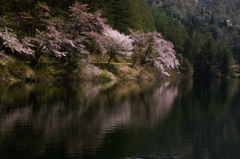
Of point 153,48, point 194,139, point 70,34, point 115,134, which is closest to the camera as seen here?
point 194,139

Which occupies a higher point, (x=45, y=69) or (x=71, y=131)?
(x=45, y=69)

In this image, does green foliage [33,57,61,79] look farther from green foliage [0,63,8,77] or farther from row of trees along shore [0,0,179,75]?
green foliage [0,63,8,77]

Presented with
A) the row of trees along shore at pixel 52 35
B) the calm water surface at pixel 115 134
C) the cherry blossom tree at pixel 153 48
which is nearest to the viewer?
the calm water surface at pixel 115 134

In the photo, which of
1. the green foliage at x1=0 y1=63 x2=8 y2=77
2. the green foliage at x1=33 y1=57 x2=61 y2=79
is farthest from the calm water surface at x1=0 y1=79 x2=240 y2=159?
the green foliage at x1=33 y1=57 x2=61 y2=79

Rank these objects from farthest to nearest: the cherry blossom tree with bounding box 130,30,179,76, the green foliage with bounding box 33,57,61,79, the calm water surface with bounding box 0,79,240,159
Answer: the cherry blossom tree with bounding box 130,30,179,76
the green foliage with bounding box 33,57,61,79
the calm water surface with bounding box 0,79,240,159

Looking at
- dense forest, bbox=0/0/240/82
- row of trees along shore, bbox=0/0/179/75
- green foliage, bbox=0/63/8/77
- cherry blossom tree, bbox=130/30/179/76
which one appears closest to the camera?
green foliage, bbox=0/63/8/77

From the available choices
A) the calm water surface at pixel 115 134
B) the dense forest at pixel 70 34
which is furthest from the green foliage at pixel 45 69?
the calm water surface at pixel 115 134

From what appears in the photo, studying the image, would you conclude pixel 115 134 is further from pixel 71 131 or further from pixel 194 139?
pixel 194 139

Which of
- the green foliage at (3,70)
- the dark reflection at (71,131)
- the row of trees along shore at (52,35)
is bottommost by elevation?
the dark reflection at (71,131)

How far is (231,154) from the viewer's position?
23.9ft

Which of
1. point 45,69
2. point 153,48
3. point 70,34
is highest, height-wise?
point 70,34

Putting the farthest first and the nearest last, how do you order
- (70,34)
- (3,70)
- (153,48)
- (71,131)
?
(153,48) < (70,34) < (3,70) < (71,131)

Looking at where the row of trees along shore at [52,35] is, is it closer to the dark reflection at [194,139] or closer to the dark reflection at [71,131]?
the dark reflection at [71,131]

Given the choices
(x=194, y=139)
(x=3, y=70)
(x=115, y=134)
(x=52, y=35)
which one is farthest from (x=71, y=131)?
(x=52, y=35)
